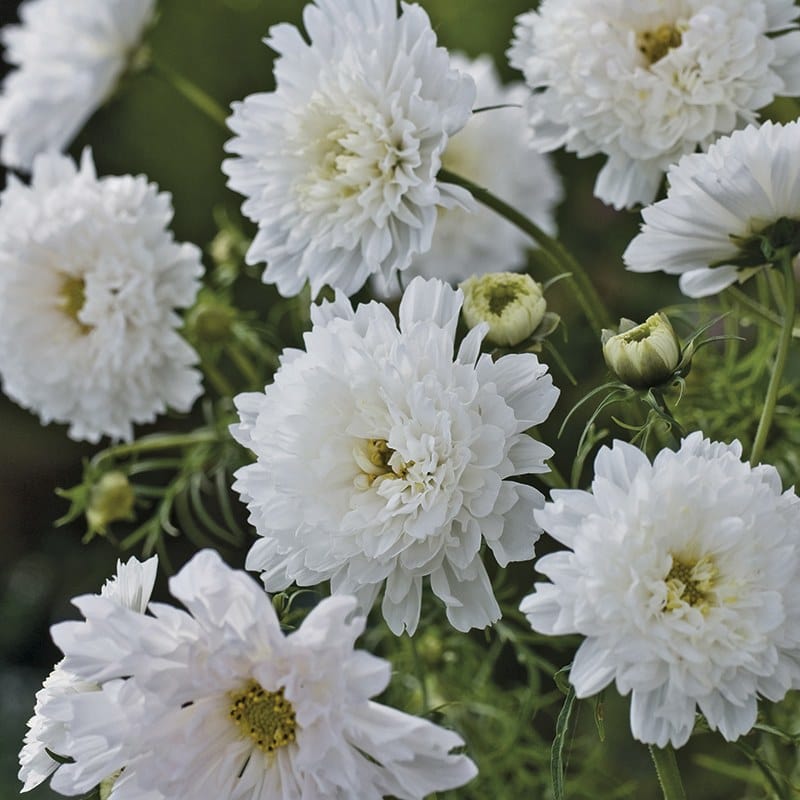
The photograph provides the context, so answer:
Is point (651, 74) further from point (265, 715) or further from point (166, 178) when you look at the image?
point (166, 178)

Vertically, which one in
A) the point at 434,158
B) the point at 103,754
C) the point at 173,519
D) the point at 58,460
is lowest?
the point at 58,460

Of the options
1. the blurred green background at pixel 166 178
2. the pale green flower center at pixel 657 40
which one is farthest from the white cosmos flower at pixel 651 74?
the blurred green background at pixel 166 178

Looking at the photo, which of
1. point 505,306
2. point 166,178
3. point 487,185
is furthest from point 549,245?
point 166,178

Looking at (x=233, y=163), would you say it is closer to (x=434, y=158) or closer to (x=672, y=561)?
(x=434, y=158)

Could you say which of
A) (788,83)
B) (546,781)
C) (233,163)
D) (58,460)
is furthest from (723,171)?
(58,460)

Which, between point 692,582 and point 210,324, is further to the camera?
point 210,324

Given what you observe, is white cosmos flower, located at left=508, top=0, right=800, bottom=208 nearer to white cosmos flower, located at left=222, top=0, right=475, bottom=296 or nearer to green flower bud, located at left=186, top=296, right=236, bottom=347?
white cosmos flower, located at left=222, top=0, right=475, bottom=296

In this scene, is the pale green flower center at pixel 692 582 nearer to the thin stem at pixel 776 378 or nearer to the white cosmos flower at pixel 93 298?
the thin stem at pixel 776 378
